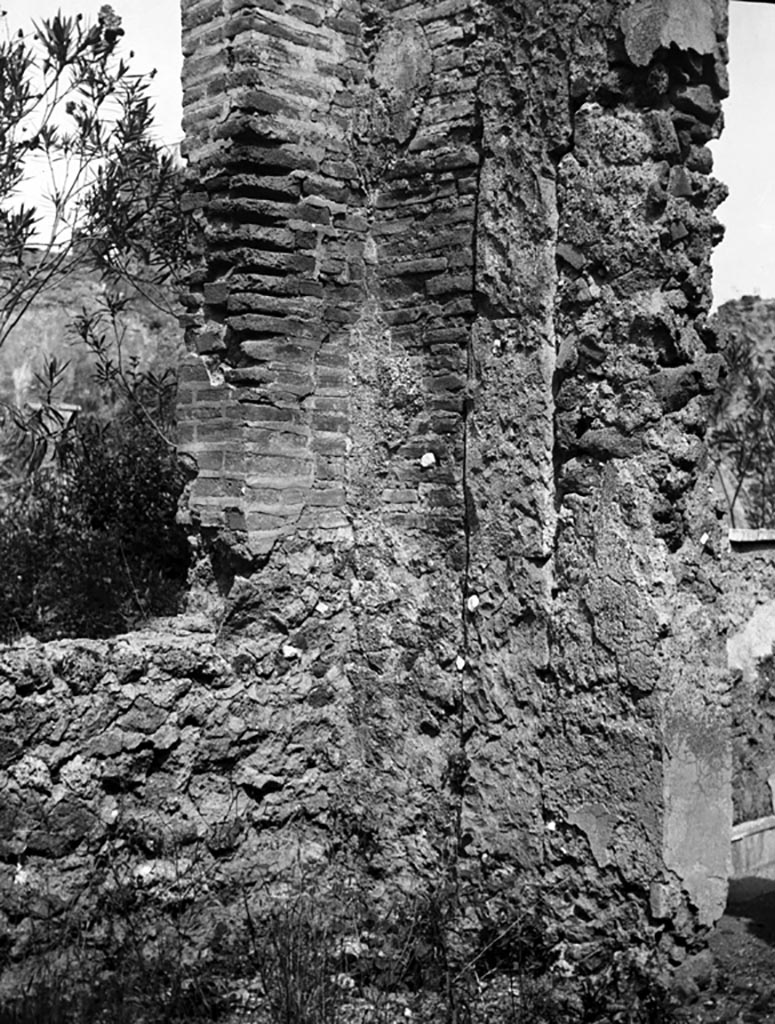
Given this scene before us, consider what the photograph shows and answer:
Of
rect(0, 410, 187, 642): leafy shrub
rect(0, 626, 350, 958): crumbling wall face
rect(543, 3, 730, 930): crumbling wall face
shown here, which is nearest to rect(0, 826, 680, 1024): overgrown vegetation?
rect(0, 626, 350, 958): crumbling wall face

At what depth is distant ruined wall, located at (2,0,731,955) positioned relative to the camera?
4.28 metres

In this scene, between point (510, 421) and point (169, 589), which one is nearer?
point (510, 421)

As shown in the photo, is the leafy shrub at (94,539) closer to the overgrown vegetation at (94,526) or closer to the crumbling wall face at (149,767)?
the overgrown vegetation at (94,526)

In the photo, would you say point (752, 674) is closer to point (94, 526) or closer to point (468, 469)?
point (468, 469)

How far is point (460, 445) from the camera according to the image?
4727 mm

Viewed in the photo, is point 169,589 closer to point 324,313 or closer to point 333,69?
point 324,313

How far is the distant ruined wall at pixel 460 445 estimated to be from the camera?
428 cm

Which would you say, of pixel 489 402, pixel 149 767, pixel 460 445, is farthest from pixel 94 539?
pixel 489 402

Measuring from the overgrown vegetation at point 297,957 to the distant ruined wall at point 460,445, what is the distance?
15 centimetres

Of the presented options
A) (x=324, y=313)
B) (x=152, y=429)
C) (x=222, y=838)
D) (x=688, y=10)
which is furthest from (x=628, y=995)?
(x=152, y=429)

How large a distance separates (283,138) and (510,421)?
1309mm

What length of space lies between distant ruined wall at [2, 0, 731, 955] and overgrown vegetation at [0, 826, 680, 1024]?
0.15 m

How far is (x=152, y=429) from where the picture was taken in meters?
7.89

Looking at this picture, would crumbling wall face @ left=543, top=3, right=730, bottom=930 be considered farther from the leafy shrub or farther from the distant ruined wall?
the leafy shrub
